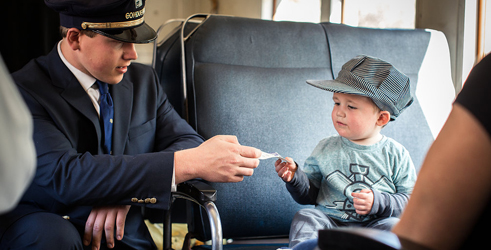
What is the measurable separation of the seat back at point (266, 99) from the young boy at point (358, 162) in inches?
10.7

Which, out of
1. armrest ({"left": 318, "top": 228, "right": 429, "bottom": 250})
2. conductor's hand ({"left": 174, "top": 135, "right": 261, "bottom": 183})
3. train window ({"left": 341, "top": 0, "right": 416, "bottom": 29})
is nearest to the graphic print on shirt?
conductor's hand ({"left": 174, "top": 135, "right": 261, "bottom": 183})

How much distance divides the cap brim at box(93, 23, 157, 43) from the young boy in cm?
59

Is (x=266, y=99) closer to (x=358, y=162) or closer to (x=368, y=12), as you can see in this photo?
(x=358, y=162)

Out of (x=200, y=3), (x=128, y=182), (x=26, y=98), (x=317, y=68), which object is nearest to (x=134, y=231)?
(x=128, y=182)

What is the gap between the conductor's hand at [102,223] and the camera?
125 cm

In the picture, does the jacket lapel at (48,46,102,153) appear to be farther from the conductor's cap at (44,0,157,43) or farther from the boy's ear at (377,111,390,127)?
the boy's ear at (377,111,390,127)

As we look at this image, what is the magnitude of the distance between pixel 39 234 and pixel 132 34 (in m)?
0.65

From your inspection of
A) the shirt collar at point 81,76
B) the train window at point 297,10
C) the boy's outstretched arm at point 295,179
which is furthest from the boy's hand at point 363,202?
the train window at point 297,10

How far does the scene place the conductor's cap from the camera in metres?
1.31

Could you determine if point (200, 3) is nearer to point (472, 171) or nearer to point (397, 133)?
point (397, 133)

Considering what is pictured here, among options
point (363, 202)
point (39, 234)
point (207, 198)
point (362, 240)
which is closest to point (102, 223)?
point (39, 234)

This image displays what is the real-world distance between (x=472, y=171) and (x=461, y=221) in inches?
2.7

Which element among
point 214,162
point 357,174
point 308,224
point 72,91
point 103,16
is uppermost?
point 103,16

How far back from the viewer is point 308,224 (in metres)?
1.35
